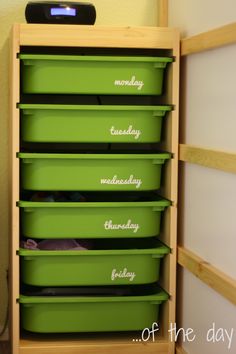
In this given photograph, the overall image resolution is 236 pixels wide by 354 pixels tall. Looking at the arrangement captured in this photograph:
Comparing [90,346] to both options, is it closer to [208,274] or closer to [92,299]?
[92,299]

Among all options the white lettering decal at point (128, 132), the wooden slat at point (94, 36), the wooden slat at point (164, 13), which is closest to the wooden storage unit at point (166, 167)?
the wooden slat at point (94, 36)

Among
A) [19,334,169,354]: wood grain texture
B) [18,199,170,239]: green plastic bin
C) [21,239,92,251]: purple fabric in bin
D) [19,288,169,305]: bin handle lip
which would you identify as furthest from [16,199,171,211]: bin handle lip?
[19,334,169,354]: wood grain texture

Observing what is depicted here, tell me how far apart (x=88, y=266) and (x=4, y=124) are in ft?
1.97

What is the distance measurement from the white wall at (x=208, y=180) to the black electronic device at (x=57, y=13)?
0.32 m

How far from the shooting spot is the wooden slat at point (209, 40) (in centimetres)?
182

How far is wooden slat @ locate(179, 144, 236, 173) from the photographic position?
71.8 inches

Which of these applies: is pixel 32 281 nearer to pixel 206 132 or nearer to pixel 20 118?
pixel 20 118

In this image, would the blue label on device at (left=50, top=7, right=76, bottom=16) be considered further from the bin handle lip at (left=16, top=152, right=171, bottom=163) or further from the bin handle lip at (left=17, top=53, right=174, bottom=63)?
the bin handle lip at (left=16, top=152, right=171, bottom=163)

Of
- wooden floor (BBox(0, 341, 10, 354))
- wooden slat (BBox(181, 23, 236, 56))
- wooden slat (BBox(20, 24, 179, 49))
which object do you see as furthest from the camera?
wooden floor (BBox(0, 341, 10, 354))

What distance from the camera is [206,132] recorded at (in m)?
2.05

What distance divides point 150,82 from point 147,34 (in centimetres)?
15

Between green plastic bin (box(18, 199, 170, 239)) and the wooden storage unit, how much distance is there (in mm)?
59

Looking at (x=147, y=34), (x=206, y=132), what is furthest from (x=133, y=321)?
(x=147, y=34)

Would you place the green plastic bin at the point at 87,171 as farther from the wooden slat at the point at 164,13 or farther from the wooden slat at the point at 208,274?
the wooden slat at the point at 164,13
